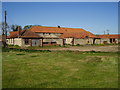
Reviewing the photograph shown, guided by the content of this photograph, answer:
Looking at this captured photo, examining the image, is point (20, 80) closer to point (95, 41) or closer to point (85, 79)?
point (85, 79)

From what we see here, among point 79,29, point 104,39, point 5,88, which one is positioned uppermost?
point 79,29

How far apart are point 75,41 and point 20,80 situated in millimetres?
40492

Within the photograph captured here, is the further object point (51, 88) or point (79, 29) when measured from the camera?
point (79, 29)

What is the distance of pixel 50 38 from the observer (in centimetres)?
4594

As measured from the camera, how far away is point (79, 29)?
2640 inches

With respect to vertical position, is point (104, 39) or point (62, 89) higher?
point (104, 39)

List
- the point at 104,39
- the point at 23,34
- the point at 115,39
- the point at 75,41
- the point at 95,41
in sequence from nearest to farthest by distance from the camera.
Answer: the point at 23,34 → the point at 75,41 → the point at 95,41 → the point at 104,39 → the point at 115,39

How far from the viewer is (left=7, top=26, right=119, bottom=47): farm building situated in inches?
1519

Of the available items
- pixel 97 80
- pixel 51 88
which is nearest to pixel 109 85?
pixel 97 80

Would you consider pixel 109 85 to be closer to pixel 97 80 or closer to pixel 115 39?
pixel 97 80

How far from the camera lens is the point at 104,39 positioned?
179ft

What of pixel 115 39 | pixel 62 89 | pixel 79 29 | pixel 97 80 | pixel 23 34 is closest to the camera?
pixel 62 89

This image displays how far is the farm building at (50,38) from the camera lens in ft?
127

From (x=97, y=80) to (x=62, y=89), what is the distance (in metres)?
2.16
